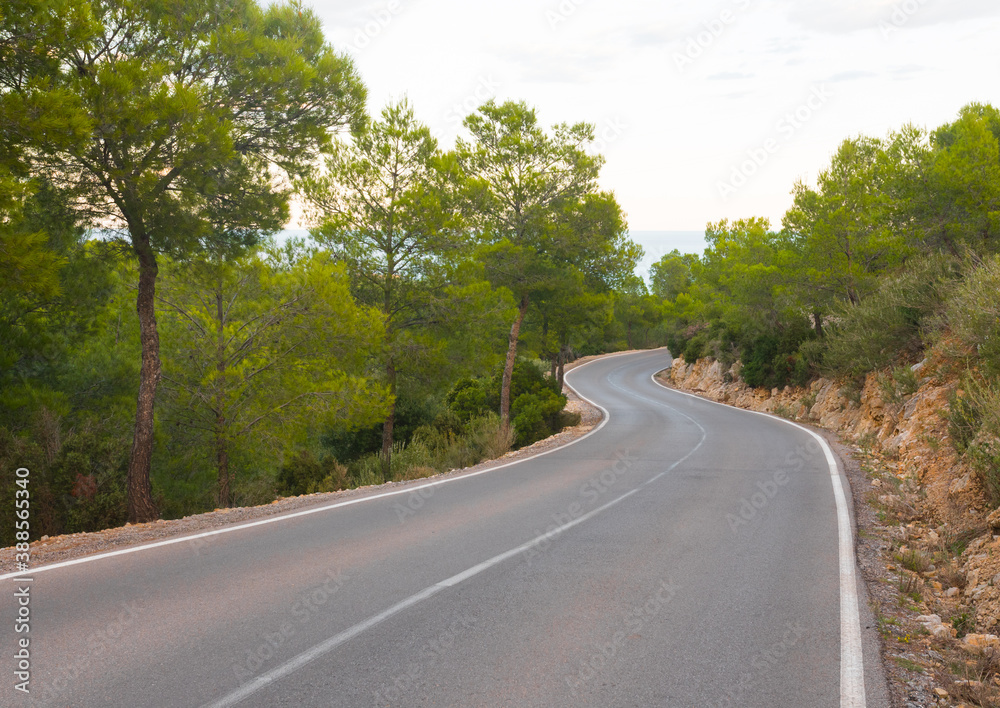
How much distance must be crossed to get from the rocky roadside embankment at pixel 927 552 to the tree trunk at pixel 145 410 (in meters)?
11.1

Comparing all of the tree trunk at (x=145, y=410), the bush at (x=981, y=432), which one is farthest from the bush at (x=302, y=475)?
the bush at (x=981, y=432)

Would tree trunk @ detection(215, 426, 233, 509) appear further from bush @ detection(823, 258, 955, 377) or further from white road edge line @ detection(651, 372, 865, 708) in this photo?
bush @ detection(823, 258, 955, 377)

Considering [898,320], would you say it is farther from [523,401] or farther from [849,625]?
[849,625]

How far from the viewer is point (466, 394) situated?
29188 mm

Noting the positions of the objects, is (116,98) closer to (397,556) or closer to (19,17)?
(19,17)

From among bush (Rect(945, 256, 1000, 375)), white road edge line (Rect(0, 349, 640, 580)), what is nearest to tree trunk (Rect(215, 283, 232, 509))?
white road edge line (Rect(0, 349, 640, 580))

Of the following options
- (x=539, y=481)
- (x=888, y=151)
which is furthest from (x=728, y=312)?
(x=539, y=481)

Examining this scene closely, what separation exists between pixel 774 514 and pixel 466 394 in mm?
20994

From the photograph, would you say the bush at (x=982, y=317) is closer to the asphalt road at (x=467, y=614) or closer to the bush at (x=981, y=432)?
the bush at (x=981, y=432)

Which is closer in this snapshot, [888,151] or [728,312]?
[888,151]

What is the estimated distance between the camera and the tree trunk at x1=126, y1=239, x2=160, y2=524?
11.1 m

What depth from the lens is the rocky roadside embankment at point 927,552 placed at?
14.7 feet

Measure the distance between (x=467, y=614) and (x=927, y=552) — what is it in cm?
584

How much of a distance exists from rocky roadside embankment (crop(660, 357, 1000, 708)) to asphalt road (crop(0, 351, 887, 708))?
0.33 m
